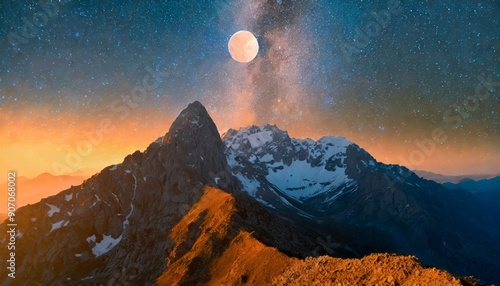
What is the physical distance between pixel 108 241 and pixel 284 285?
162587mm

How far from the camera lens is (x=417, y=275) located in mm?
36812

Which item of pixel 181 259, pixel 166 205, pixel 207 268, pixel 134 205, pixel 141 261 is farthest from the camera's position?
pixel 134 205

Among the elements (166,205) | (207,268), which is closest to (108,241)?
(166,205)

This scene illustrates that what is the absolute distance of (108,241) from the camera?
186m

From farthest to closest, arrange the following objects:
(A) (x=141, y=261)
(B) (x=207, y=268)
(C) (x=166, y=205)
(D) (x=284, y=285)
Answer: (C) (x=166, y=205) < (A) (x=141, y=261) < (B) (x=207, y=268) < (D) (x=284, y=285)

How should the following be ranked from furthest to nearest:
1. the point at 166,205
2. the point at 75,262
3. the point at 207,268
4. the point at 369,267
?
the point at 166,205, the point at 75,262, the point at 207,268, the point at 369,267

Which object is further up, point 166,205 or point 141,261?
point 166,205

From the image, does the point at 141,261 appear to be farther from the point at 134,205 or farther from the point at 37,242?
the point at 37,242

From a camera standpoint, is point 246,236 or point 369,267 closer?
point 369,267

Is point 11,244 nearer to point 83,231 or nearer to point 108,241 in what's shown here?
point 83,231

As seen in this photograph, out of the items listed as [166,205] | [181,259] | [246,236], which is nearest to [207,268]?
[246,236]

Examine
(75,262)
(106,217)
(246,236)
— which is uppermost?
(106,217)

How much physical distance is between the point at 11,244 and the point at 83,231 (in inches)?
1787

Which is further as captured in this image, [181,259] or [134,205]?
[134,205]
